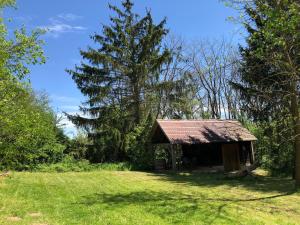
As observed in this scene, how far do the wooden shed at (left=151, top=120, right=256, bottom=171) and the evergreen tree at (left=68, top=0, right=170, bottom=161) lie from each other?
11.1 ft

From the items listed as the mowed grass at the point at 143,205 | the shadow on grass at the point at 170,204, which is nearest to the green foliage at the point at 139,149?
the mowed grass at the point at 143,205

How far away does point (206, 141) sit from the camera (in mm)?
24172

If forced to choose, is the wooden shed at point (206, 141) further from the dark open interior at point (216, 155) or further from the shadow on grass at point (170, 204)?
the shadow on grass at point (170, 204)

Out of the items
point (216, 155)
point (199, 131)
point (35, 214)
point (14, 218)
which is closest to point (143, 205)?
point (35, 214)

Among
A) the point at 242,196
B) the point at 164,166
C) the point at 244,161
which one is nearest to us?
the point at 242,196

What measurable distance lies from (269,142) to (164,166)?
7.60 m

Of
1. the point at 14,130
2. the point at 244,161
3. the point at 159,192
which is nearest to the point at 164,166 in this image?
the point at 244,161

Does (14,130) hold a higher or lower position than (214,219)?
higher

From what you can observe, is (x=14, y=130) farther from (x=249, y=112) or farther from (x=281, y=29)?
(x=249, y=112)

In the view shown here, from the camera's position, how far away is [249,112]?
21844 mm

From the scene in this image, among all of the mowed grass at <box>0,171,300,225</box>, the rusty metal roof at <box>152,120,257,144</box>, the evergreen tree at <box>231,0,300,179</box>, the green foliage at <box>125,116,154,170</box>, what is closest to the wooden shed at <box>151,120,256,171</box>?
the rusty metal roof at <box>152,120,257,144</box>

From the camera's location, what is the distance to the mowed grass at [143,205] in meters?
8.61

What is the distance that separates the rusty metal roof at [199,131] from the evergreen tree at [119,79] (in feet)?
11.3

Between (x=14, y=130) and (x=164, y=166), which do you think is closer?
(x=14, y=130)
